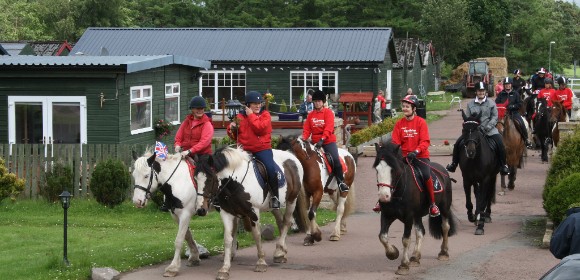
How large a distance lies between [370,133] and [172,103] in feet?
26.1

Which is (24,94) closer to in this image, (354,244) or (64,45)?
(354,244)

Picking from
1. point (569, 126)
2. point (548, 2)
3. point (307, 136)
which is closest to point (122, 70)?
point (307, 136)

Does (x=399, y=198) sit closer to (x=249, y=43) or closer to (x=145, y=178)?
(x=145, y=178)

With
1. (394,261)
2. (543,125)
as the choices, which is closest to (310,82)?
(543,125)

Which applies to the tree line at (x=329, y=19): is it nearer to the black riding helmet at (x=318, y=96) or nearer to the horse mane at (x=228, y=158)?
the black riding helmet at (x=318, y=96)

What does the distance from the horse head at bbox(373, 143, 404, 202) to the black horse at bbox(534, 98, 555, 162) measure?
54.0ft

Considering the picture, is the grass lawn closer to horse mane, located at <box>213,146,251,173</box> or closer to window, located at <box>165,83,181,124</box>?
horse mane, located at <box>213,146,251,173</box>

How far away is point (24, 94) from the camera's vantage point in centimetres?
2638

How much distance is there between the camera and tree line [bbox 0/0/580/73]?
74.4m

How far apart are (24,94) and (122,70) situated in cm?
274

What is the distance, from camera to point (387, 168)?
14.4 metres

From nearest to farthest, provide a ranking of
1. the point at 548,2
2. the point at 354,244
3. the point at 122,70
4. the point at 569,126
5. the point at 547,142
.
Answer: the point at 354,244 < the point at 569,126 < the point at 122,70 < the point at 547,142 < the point at 548,2

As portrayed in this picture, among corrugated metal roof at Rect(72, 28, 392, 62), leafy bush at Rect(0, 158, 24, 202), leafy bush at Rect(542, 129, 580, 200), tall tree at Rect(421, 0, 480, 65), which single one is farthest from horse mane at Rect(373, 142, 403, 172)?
tall tree at Rect(421, 0, 480, 65)

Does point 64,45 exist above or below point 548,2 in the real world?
below
